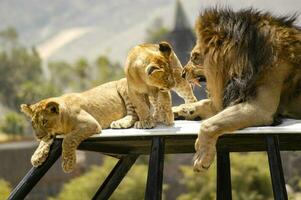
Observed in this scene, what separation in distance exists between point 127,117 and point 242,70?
488 millimetres

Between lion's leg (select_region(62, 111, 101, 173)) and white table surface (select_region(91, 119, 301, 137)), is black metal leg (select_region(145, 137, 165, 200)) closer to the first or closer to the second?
white table surface (select_region(91, 119, 301, 137))

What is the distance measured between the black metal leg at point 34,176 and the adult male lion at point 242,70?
0.52m

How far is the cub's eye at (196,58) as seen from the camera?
3.59 meters

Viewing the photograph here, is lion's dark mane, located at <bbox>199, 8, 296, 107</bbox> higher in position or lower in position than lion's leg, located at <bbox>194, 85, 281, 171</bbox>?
higher

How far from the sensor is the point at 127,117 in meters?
3.54

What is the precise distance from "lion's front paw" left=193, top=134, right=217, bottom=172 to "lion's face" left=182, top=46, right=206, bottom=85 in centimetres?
44

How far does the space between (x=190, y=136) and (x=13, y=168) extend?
70.0 ft

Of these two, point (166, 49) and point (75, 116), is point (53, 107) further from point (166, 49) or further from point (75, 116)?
point (166, 49)

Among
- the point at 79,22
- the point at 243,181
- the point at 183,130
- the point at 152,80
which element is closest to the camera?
the point at 183,130

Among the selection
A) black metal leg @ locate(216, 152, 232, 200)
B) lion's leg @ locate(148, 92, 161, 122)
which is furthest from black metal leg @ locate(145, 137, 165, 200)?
black metal leg @ locate(216, 152, 232, 200)

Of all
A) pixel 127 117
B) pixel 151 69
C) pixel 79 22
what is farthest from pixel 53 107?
pixel 79 22

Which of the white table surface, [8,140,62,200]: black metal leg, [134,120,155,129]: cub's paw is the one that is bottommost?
[8,140,62,200]: black metal leg

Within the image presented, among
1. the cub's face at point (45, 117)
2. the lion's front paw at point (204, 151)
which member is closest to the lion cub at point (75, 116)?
the cub's face at point (45, 117)

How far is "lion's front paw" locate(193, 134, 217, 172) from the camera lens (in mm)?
3193
